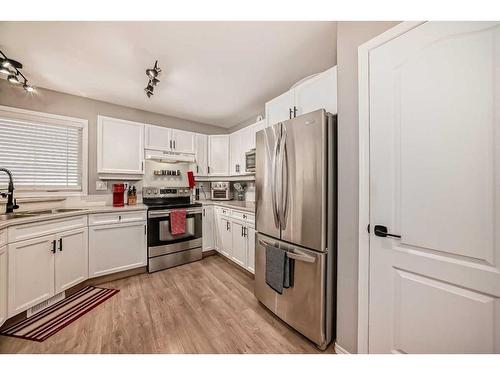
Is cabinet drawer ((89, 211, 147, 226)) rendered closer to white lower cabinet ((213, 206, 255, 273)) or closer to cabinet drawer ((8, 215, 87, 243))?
cabinet drawer ((8, 215, 87, 243))

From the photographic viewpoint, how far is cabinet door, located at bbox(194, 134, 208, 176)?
3555 millimetres

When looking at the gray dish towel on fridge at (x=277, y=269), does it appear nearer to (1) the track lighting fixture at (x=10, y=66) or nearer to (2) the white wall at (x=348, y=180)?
(2) the white wall at (x=348, y=180)

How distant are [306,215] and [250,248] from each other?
127 cm

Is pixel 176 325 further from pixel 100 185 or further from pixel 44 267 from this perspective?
pixel 100 185

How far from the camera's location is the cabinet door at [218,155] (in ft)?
11.8

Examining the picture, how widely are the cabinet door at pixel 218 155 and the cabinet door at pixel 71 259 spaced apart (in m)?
2.08

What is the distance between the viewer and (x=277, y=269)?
1.65 metres

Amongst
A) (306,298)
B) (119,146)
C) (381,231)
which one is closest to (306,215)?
(381,231)

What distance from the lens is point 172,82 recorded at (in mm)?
2348

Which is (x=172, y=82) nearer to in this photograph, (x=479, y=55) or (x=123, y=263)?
(x=123, y=263)

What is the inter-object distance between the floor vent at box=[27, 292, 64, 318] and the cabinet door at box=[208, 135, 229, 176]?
8.19ft

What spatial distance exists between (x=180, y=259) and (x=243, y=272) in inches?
38.4
